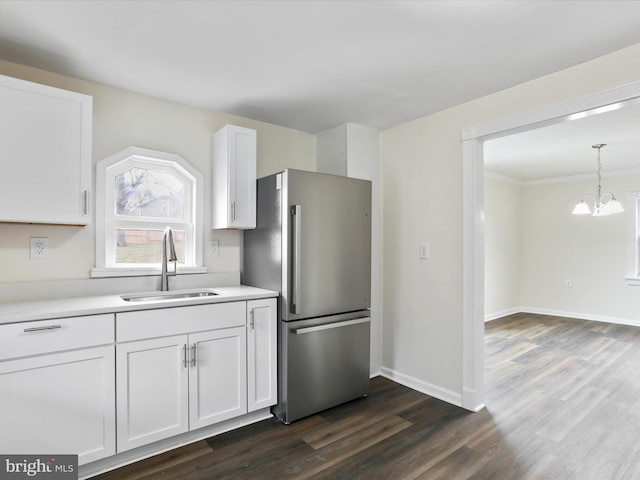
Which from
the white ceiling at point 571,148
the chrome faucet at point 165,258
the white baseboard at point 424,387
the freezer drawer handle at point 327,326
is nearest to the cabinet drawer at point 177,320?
the freezer drawer handle at point 327,326

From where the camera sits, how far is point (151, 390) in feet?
6.70

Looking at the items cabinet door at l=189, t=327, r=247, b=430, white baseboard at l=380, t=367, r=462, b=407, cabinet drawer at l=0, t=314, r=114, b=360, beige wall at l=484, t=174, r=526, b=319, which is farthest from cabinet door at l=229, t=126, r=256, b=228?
beige wall at l=484, t=174, r=526, b=319

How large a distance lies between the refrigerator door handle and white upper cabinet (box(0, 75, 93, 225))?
4.14 ft

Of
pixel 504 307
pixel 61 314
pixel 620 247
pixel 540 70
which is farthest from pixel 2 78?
pixel 620 247

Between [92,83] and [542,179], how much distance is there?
6.54 m

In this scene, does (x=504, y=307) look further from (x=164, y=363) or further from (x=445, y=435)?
(x=164, y=363)

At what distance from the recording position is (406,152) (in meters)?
3.20

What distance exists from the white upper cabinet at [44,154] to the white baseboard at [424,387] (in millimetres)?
2716

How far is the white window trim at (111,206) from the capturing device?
2426 mm

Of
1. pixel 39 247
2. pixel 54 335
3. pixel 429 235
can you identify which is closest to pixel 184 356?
A: pixel 54 335

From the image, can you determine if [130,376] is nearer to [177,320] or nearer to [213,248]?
[177,320]

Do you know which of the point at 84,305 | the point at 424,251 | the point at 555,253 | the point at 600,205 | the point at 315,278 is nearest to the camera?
the point at 84,305

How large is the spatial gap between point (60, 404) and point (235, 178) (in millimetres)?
1725

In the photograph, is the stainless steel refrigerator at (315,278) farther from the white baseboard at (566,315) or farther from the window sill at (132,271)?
the white baseboard at (566,315)
